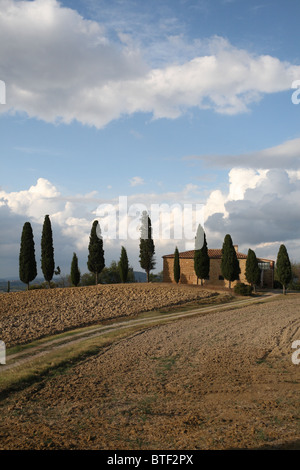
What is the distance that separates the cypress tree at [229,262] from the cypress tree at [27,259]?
2452 cm

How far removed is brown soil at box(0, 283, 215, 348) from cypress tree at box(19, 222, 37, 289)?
20.8ft

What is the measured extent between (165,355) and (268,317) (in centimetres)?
1329

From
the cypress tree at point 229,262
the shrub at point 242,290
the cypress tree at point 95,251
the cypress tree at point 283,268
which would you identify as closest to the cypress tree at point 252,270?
the cypress tree at point 229,262

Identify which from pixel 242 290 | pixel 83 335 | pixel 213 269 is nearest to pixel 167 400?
pixel 83 335

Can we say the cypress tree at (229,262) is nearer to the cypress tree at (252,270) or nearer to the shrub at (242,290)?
the cypress tree at (252,270)

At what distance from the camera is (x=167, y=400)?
1102 cm

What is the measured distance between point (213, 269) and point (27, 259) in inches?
1083

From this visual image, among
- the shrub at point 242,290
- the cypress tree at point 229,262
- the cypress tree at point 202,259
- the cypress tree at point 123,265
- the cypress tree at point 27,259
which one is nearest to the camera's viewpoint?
the shrub at point 242,290

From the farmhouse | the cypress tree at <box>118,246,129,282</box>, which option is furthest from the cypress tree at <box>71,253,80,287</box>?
the farmhouse

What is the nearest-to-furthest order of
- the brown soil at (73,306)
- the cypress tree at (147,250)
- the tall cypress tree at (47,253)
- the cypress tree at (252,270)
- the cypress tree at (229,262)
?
the brown soil at (73,306) < the tall cypress tree at (47,253) < the cypress tree at (229,262) < the cypress tree at (252,270) < the cypress tree at (147,250)

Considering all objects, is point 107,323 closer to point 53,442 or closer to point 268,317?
point 268,317

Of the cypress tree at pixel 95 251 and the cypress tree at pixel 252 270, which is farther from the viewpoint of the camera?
the cypress tree at pixel 95 251

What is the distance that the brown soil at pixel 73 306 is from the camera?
81.5 feet

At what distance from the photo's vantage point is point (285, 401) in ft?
34.7
